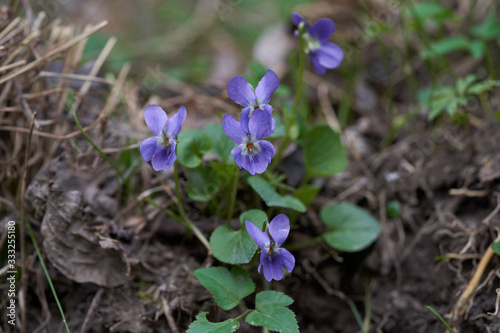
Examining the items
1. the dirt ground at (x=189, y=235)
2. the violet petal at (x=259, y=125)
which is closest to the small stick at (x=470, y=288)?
the dirt ground at (x=189, y=235)

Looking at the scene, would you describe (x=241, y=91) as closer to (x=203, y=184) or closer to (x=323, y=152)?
(x=203, y=184)

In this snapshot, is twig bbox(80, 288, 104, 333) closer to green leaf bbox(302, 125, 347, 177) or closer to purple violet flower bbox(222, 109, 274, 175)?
purple violet flower bbox(222, 109, 274, 175)

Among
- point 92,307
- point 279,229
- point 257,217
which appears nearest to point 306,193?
point 257,217

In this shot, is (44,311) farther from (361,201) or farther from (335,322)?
(361,201)

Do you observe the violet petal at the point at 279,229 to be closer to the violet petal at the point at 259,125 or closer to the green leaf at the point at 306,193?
the violet petal at the point at 259,125

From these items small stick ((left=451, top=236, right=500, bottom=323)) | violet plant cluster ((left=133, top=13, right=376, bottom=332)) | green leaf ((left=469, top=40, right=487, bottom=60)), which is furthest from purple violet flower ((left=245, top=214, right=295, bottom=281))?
green leaf ((left=469, top=40, right=487, bottom=60))
